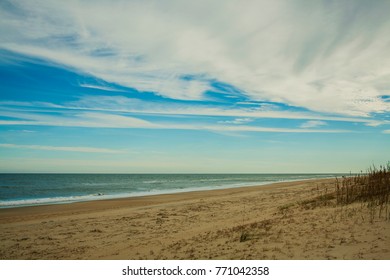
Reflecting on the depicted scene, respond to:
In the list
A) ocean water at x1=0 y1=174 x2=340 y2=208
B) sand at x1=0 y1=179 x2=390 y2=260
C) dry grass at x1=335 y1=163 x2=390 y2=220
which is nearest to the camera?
sand at x1=0 y1=179 x2=390 y2=260

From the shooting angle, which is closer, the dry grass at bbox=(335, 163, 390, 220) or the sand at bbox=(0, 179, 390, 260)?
the sand at bbox=(0, 179, 390, 260)

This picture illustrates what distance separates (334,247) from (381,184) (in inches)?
256

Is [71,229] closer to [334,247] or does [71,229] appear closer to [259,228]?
[259,228]

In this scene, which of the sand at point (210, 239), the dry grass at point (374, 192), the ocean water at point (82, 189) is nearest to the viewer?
the sand at point (210, 239)

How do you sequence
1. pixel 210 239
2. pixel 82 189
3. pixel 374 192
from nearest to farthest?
pixel 210 239
pixel 374 192
pixel 82 189

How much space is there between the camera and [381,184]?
35.7 feet

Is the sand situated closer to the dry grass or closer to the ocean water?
the dry grass

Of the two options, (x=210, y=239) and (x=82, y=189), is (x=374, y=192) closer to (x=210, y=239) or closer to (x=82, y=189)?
(x=210, y=239)

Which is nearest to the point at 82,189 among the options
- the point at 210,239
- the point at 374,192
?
the point at 210,239

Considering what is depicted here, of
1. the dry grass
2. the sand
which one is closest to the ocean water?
the sand

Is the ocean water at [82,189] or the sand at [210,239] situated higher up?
the sand at [210,239]

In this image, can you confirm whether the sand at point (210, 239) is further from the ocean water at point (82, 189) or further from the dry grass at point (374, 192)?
the ocean water at point (82, 189)

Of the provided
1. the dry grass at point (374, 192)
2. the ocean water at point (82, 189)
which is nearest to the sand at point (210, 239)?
the dry grass at point (374, 192)

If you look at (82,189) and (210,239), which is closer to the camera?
(210,239)
